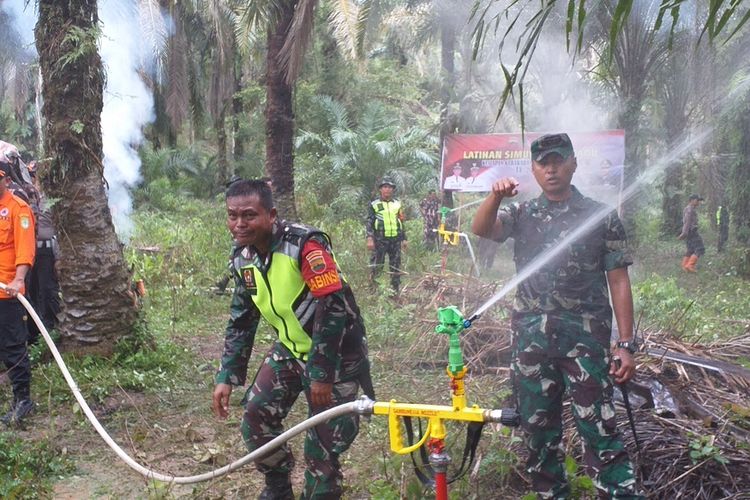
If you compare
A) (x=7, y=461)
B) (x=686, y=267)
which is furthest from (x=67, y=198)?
(x=686, y=267)

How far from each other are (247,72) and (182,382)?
66.1 ft

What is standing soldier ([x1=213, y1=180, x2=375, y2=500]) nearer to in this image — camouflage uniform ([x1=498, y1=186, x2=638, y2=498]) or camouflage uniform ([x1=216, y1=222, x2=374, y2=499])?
camouflage uniform ([x1=216, y1=222, x2=374, y2=499])

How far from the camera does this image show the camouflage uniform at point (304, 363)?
301 centimetres

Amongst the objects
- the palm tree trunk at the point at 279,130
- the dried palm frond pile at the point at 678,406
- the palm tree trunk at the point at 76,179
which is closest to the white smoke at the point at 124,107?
the palm tree trunk at the point at 279,130

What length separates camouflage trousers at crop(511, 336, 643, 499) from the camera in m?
2.96

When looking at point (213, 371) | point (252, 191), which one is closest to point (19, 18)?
point (213, 371)

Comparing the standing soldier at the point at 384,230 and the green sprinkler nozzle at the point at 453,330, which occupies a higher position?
the standing soldier at the point at 384,230

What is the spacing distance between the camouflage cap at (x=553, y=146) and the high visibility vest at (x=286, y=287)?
3.43 feet

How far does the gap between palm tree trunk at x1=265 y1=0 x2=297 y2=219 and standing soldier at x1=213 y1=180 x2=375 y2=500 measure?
7.80m

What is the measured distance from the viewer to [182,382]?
18.9 ft

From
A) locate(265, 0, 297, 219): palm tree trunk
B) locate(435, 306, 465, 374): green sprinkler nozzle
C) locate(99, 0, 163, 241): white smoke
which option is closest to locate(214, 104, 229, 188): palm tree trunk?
locate(99, 0, 163, 241): white smoke

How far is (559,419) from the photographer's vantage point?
10.5ft

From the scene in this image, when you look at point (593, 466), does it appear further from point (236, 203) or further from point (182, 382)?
point (182, 382)

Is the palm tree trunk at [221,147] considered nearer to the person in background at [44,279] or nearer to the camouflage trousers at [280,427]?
the person in background at [44,279]
